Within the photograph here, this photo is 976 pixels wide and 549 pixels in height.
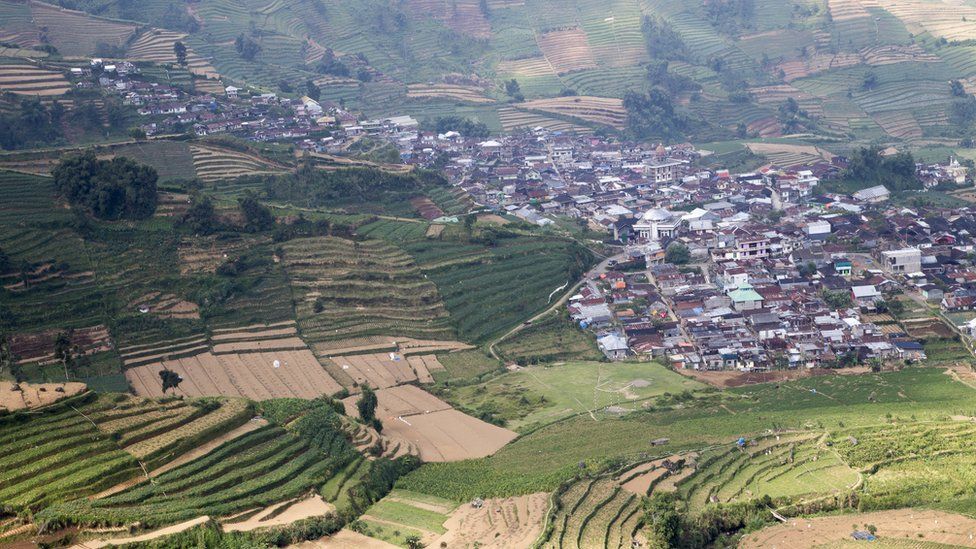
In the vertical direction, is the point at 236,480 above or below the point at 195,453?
below

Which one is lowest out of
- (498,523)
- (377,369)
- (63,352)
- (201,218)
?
(377,369)

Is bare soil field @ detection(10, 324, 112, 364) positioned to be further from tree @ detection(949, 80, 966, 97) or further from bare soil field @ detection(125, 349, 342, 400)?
tree @ detection(949, 80, 966, 97)

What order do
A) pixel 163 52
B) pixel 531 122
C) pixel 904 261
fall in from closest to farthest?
1. pixel 904 261
2. pixel 163 52
3. pixel 531 122

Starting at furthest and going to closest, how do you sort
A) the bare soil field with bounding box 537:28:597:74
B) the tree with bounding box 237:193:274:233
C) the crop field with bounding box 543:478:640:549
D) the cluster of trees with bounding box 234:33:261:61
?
the bare soil field with bounding box 537:28:597:74
the cluster of trees with bounding box 234:33:261:61
the tree with bounding box 237:193:274:233
the crop field with bounding box 543:478:640:549

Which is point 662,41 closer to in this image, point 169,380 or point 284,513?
point 169,380

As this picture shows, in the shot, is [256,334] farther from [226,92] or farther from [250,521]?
[226,92]

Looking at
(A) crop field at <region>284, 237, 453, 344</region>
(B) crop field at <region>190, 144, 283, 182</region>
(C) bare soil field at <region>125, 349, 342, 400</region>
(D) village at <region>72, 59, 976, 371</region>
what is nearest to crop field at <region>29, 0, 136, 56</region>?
(D) village at <region>72, 59, 976, 371</region>

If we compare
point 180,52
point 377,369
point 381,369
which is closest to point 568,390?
point 381,369

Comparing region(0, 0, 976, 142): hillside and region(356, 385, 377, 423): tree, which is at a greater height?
region(0, 0, 976, 142): hillside
